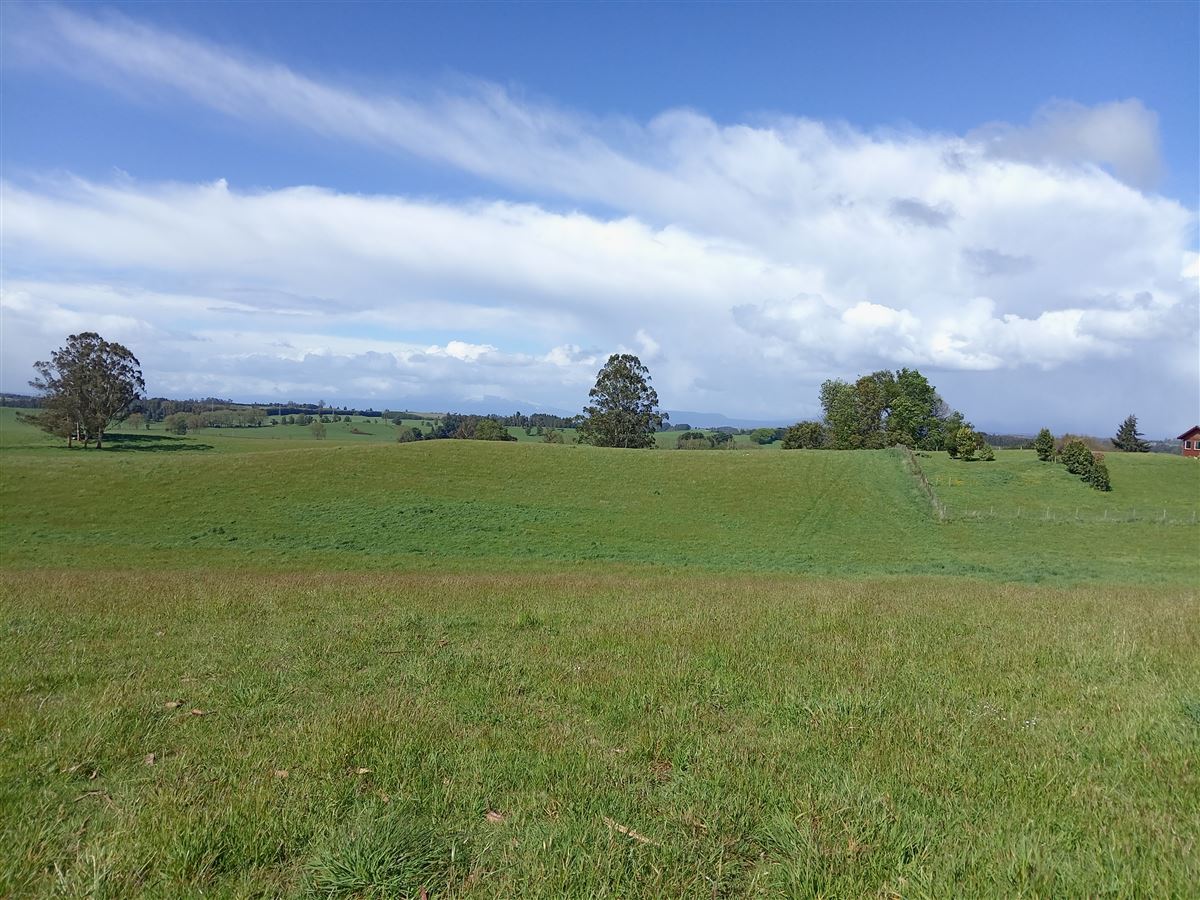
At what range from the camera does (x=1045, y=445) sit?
228 feet

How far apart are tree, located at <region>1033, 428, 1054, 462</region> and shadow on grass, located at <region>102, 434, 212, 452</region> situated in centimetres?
10560

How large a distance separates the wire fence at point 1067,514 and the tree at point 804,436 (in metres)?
47.0

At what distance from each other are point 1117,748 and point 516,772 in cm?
526

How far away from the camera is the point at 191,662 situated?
27.2 feet

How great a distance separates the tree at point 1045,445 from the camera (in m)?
68.8

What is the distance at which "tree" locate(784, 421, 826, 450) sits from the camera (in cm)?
10212

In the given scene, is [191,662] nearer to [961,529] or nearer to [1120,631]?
[1120,631]

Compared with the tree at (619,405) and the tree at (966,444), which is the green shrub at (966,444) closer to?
the tree at (966,444)

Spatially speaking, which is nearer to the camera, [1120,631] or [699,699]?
[699,699]

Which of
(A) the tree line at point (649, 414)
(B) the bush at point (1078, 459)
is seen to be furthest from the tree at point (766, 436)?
(B) the bush at point (1078, 459)

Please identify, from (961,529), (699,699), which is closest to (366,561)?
(699,699)

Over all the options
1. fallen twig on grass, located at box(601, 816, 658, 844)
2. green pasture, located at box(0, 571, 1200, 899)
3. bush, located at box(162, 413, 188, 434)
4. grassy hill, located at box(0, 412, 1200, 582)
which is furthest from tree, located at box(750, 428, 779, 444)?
fallen twig on grass, located at box(601, 816, 658, 844)

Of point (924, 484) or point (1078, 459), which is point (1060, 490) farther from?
point (924, 484)

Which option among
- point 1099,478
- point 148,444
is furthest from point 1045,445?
point 148,444
